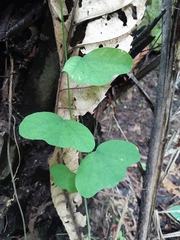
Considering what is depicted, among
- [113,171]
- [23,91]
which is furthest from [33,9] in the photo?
[113,171]

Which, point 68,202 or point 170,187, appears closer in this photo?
point 68,202

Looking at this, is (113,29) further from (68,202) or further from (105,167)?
(68,202)

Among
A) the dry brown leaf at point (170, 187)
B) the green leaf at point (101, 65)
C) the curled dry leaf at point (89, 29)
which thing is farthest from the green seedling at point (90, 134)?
the dry brown leaf at point (170, 187)

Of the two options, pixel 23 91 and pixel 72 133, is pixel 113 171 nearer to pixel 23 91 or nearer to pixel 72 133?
pixel 72 133

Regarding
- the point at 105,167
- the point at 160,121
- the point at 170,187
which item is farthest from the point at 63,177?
the point at 170,187

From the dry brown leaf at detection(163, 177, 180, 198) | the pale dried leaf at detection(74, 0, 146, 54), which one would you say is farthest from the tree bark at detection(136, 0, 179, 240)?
the dry brown leaf at detection(163, 177, 180, 198)
